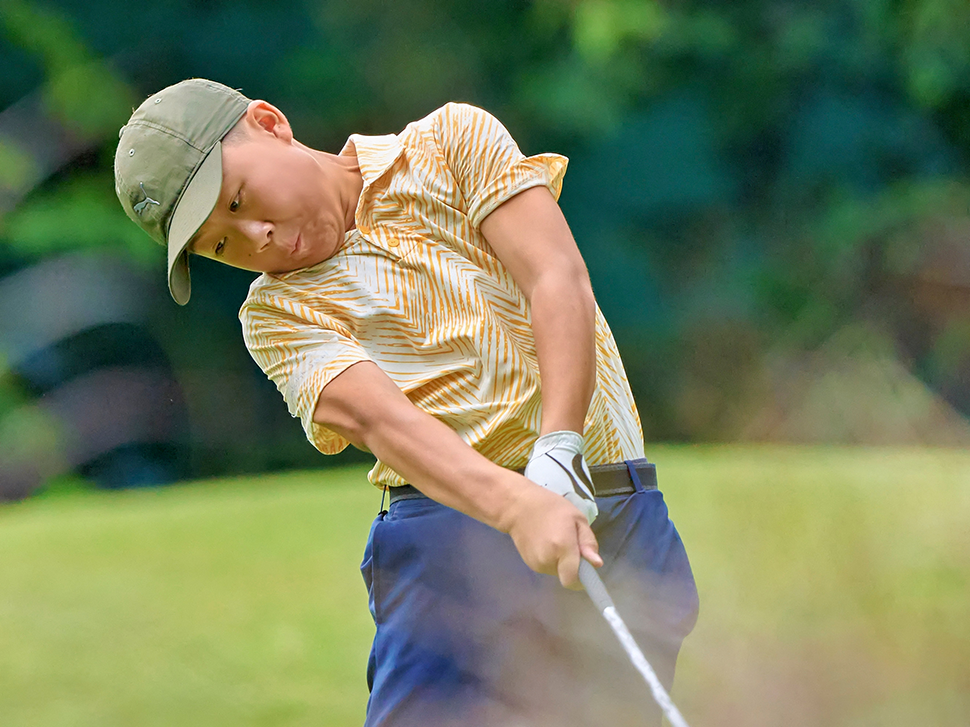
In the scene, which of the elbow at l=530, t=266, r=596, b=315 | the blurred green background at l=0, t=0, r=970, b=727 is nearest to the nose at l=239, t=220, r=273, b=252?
the elbow at l=530, t=266, r=596, b=315

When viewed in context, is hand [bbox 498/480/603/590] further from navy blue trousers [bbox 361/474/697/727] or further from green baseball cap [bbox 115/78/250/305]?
green baseball cap [bbox 115/78/250/305]

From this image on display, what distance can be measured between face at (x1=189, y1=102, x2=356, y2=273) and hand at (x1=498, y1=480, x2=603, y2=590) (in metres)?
0.35

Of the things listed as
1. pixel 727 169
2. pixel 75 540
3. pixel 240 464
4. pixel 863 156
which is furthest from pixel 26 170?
pixel 863 156

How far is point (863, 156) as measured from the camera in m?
6.34

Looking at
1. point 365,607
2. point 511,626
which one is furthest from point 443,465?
point 365,607

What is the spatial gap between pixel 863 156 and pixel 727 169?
0.76 m

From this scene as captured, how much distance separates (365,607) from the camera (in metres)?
2.78

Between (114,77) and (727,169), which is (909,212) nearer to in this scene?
(727,169)

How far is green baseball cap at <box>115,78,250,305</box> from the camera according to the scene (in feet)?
3.84

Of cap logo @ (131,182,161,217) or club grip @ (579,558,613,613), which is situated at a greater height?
cap logo @ (131,182,161,217)

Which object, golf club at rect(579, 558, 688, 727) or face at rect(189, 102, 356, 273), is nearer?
golf club at rect(579, 558, 688, 727)

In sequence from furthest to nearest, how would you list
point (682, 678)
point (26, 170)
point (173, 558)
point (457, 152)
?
point (26, 170) → point (173, 558) → point (682, 678) → point (457, 152)

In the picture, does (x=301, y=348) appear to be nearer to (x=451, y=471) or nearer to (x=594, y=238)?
(x=451, y=471)

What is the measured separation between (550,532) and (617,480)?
9.3 inches
